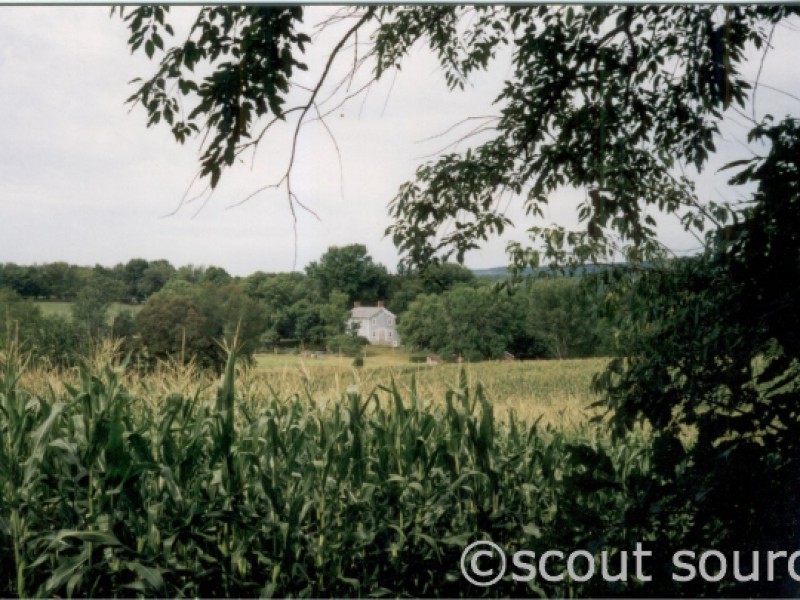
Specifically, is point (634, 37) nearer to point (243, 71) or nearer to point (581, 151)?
point (581, 151)

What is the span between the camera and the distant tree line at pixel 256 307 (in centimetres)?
237

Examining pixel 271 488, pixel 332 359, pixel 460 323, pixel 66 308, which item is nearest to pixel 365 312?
pixel 332 359

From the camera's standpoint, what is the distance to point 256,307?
2.42 meters

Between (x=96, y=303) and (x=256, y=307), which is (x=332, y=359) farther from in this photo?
(x=96, y=303)

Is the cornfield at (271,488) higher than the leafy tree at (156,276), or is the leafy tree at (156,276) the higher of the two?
the leafy tree at (156,276)

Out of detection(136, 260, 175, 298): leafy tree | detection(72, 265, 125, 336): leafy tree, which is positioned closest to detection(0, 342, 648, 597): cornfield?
detection(72, 265, 125, 336): leafy tree

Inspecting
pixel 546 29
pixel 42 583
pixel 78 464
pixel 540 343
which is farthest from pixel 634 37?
pixel 42 583

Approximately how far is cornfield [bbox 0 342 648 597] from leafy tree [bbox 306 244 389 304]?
1.03 feet

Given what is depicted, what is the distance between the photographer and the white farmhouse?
236 centimetres

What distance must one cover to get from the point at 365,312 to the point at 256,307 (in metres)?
0.37

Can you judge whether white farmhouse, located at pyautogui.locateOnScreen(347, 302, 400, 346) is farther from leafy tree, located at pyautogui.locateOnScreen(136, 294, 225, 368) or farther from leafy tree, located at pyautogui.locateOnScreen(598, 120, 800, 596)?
leafy tree, located at pyautogui.locateOnScreen(598, 120, 800, 596)

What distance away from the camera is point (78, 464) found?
7.04ft

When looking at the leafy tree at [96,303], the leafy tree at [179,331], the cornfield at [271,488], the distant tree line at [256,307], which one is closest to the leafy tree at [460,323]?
the distant tree line at [256,307]

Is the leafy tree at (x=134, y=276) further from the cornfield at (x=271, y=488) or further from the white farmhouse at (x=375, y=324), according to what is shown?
the white farmhouse at (x=375, y=324)
